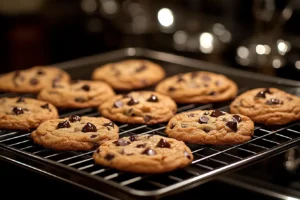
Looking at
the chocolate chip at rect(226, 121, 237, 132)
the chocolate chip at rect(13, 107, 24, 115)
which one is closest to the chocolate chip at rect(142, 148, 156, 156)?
the chocolate chip at rect(226, 121, 237, 132)

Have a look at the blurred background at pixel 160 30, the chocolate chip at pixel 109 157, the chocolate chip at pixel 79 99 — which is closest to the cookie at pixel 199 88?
the chocolate chip at pixel 79 99

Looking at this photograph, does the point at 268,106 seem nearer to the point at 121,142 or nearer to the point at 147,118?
the point at 147,118

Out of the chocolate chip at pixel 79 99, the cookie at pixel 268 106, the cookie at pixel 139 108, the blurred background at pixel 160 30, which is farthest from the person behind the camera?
the blurred background at pixel 160 30

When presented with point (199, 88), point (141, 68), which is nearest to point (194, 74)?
point (199, 88)

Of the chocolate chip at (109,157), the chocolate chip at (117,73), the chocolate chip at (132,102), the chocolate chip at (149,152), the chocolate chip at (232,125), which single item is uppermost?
the chocolate chip at (117,73)

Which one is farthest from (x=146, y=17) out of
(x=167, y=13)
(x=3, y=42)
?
(x=3, y=42)

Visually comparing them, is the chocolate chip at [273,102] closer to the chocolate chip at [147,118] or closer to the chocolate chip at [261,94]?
the chocolate chip at [261,94]
